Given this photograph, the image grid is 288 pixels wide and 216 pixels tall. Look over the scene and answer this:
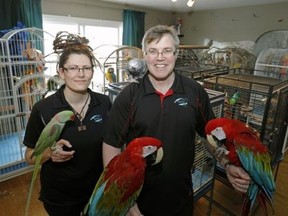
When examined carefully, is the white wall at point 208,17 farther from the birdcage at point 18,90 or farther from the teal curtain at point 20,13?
the birdcage at point 18,90

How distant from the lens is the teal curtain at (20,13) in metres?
2.98

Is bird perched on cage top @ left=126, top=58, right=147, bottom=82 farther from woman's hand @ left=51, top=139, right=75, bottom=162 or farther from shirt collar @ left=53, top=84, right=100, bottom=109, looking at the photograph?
woman's hand @ left=51, top=139, right=75, bottom=162

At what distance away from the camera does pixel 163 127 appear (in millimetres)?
935

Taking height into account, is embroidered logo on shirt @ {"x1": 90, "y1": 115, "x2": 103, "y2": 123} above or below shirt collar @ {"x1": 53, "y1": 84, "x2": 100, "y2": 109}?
below

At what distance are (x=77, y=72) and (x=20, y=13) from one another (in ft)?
9.49

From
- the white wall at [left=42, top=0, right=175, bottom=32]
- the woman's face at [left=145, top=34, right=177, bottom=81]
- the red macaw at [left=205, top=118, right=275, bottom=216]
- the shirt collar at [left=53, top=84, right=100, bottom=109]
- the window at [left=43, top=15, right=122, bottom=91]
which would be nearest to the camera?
the red macaw at [left=205, top=118, right=275, bottom=216]

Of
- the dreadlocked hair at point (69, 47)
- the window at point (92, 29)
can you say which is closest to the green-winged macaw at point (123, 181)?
the dreadlocked hair at point (69, 47)

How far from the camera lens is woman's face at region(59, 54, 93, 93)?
0.97 metres

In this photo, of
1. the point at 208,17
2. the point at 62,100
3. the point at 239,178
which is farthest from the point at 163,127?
the point at 208,17

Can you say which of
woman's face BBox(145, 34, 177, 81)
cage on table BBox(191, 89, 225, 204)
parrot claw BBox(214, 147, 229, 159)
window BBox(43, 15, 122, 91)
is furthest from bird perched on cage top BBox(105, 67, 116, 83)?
parrot claw BBox(214, 147, 229, 159)

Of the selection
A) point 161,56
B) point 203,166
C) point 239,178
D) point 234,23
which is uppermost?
point 234,23

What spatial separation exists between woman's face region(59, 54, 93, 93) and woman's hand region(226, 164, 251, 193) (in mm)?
763

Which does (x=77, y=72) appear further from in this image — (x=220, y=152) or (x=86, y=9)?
(x=86, y=9)

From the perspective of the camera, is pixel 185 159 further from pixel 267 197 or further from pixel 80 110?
pixel 80 110
